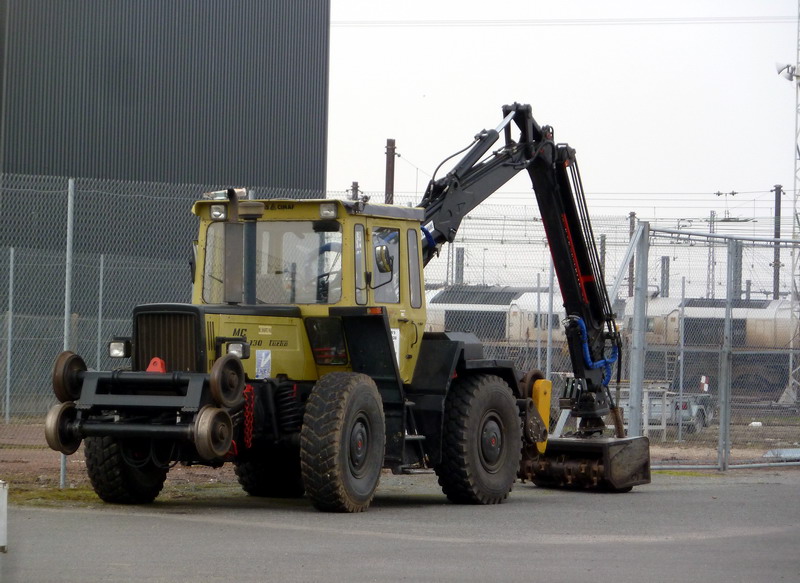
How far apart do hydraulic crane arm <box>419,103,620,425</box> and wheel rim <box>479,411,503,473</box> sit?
1882 millimetres

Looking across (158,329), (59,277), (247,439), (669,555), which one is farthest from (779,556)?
(59,277)

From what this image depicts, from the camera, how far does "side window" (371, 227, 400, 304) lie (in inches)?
436

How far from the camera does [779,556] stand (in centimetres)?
845

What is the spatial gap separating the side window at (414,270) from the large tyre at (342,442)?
4.29 feet

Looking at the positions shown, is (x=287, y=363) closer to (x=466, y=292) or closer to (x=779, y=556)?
(x=779, y=556)

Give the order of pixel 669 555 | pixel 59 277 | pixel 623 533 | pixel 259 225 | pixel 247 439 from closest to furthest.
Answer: pixel 669 555
pixel 623 533
pixel 247 439
pixel 259 225
pixel 59 277

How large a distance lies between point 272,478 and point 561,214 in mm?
4257

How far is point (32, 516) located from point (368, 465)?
271 centimetres

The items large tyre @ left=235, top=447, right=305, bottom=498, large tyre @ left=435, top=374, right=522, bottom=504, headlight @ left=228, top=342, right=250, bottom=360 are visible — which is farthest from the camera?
large tyre @ left=235, top=447, right=305, bottom=498

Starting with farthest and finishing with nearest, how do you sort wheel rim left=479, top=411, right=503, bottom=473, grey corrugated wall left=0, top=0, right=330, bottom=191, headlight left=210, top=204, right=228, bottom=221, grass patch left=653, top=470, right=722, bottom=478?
grey corrugated wall left=0, top=0, right=330, bottom=191 < grass patch left=653, top=470, right=722, bottom=478 < wheel rim left=479, top=411, right=503, bottom=473 < headlight left=210, top=204, right=228, bottom=221

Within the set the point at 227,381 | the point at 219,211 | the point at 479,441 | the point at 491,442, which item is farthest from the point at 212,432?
→ the point at 491,442

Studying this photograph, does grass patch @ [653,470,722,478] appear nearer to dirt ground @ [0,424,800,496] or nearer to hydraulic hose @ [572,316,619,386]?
dirt ground @ [0,424,800,496]

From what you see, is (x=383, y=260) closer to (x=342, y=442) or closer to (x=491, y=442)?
(x=342, y=442)

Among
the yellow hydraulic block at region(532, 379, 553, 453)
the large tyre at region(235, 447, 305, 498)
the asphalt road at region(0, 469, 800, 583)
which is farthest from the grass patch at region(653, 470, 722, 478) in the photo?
the large tyre at region(235, 447, 305, 498)
